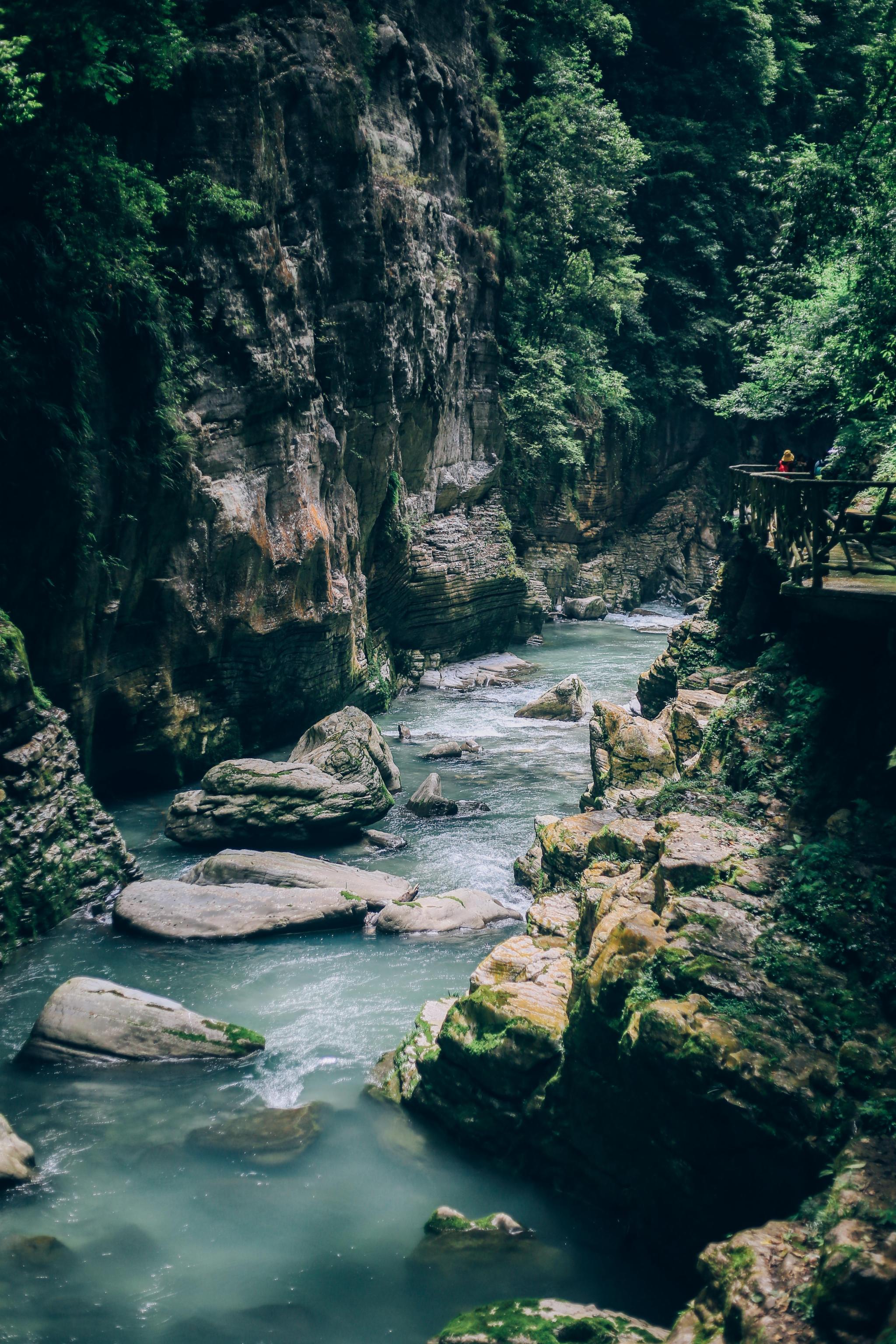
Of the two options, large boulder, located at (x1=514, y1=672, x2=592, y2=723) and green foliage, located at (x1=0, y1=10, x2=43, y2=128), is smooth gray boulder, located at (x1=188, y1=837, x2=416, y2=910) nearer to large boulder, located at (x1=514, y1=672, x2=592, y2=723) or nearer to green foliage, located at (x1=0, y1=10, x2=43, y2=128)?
green foliage, located at (x1=0, y1=10, x2=43, y2=128)

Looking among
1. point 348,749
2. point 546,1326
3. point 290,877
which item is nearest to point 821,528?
point 546,1326

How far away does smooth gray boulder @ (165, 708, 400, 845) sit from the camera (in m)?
13.0

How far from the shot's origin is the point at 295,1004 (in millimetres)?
9414

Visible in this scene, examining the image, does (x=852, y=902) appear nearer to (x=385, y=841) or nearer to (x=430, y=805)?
(x=385, y=841)

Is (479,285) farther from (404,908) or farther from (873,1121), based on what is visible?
(873,1121)

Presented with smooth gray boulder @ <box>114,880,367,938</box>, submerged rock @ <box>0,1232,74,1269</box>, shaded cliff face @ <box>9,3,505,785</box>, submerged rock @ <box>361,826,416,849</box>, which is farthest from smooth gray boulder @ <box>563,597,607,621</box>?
submerged rock @ <box>0,1232,74,1269</box>

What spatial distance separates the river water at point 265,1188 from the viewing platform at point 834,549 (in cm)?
508

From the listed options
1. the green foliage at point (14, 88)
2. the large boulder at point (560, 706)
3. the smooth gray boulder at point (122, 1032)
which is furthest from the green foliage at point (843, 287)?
the smooth gray boulder at point (122, 1032)

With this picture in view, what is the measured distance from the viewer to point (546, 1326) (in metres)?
5.15

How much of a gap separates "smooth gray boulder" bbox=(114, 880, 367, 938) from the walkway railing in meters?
6.48

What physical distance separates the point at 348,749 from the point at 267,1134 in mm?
7937

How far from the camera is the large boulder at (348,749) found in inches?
579

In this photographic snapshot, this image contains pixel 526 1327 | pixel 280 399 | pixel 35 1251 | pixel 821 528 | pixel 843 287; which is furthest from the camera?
pixel 843 287

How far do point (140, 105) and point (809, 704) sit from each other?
1214 cm
